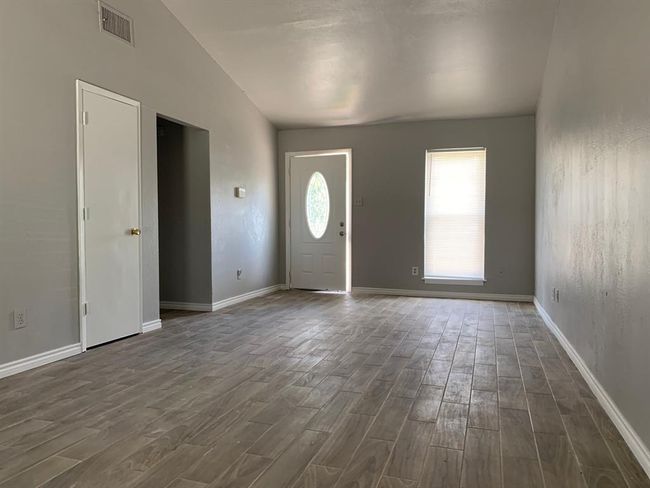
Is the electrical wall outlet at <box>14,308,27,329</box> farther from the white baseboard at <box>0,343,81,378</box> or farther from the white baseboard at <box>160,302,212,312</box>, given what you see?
the white baseboard at <box>160,302,212,312</box>

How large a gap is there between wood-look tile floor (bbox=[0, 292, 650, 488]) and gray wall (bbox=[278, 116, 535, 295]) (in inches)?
88.6

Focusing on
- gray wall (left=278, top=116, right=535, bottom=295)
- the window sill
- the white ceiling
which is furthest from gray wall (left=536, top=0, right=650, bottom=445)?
the window sill

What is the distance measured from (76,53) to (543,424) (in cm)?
398

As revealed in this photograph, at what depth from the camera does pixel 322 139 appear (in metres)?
7.16

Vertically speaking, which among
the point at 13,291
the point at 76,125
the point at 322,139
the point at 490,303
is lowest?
the point at 490,303

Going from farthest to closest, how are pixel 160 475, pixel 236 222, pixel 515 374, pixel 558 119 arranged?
1. pixel 236 222
2. pixel 558 119
3. pixel 515 374
4. pixel 160 475

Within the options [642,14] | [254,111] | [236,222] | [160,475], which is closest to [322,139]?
[254,111]

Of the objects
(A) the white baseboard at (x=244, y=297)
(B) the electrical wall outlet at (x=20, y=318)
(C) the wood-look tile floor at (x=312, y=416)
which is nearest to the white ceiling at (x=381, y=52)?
(A) the white baseboard at (x=244, y=297)

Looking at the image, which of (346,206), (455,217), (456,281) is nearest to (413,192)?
(455,217)

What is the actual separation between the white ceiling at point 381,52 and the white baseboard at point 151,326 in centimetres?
300

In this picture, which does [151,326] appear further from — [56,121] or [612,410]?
[612,410]

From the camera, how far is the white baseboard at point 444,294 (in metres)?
6.34

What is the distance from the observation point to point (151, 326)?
14.8ft

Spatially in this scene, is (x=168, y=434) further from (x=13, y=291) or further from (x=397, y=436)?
(x=13, y=291)
